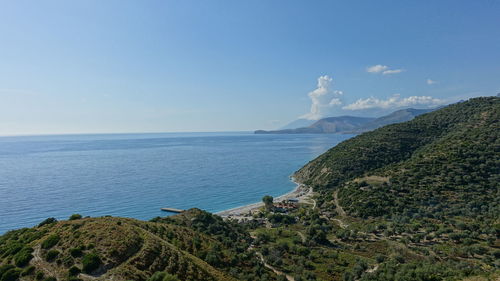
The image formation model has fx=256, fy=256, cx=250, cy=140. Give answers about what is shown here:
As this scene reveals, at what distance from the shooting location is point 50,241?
24.6 meters

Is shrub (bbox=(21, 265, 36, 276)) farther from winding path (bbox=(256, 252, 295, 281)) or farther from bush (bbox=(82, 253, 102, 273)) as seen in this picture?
winding path (bbox=(256, 252, 295, 281))

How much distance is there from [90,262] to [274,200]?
63174 millimetres

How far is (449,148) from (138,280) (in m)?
87.3

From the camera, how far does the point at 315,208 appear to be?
68500 mm

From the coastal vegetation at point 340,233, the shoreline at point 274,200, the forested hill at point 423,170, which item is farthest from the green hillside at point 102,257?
the forested hill at point 423,170

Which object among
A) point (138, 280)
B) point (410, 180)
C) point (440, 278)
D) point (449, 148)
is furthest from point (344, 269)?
point (449, 148)

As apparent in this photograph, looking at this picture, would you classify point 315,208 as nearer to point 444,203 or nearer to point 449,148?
point 444,203

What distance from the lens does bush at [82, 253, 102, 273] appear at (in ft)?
68.6

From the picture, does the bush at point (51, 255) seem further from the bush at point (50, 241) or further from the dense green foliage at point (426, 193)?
the dense green foliage at point (426, 193)

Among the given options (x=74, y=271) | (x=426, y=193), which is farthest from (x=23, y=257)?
(x=426, y=193)

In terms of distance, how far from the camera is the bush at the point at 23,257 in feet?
72.6

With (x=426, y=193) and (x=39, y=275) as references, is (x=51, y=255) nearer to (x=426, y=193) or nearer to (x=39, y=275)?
(x=39, y=275)

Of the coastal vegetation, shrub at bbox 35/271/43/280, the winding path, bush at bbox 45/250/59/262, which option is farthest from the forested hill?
shrub at bbox 35/271/43/280

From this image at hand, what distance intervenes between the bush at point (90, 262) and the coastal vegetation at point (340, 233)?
0.13m
